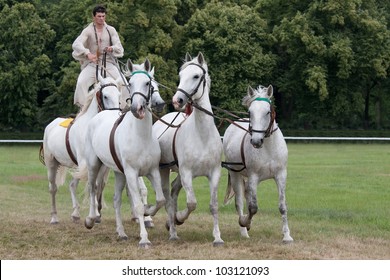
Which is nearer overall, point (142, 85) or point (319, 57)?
point (142, 85)

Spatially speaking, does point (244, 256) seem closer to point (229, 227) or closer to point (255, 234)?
point (255, 234)

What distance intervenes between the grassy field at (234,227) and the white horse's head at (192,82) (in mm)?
1979

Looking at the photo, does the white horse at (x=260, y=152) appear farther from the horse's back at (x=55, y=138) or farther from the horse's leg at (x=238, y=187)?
the horse's back at (x=55, y=138)

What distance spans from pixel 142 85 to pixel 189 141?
1003 mm

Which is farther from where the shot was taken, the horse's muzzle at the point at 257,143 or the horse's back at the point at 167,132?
the horse's back at the point at 167,132

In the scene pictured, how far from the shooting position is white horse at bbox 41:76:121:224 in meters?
13.0

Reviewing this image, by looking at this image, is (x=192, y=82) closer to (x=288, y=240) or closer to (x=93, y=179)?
(x=288, y=240)

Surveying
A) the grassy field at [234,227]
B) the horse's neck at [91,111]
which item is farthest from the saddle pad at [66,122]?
the grassy field at [234,227]

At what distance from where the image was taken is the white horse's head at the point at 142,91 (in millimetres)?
10219

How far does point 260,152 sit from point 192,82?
4.50 ft

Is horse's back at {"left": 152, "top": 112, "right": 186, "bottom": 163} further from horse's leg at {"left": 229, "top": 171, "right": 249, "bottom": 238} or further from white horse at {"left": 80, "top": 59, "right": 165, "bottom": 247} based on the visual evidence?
horse's leg at {"left": 229, "top": 171, "right": 249, "bottom": 238}

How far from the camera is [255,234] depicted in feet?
39.1

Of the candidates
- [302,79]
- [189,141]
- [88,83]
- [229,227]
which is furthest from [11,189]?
[302,79]

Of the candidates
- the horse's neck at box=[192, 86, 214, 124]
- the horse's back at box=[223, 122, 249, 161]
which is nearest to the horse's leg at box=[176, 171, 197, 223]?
the horse's neck at box=[192, 86, 214, 124]
